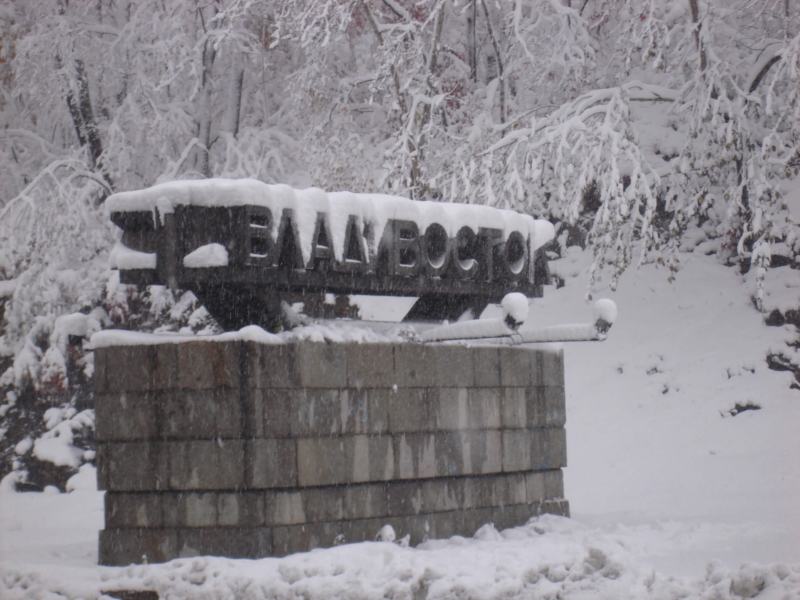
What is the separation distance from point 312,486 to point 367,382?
92cm

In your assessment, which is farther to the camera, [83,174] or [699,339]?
[83,174]

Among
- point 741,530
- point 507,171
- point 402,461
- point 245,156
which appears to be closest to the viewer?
point 402,461

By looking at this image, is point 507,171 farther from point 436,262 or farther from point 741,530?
point 741,530

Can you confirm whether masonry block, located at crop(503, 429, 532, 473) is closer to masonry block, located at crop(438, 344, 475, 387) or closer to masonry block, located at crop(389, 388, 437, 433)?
masonry block, located at crop(438, 344, 475, 387)

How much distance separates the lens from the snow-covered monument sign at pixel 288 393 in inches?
255

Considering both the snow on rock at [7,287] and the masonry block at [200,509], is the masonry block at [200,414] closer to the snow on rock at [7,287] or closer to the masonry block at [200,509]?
the masonry block at [200,509]

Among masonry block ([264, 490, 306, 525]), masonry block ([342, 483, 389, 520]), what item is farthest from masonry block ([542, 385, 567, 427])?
masonry block ([264, 490, 306, 525])

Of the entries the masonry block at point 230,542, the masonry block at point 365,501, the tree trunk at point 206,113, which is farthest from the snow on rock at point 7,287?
the masonry block at point 365,501

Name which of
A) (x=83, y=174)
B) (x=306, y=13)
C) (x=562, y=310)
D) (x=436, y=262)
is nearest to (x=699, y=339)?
(x=562, y=310)

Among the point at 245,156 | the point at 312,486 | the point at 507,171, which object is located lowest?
the point at 312,486

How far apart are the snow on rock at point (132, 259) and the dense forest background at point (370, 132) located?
6.67 m

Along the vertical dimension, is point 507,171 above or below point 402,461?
above

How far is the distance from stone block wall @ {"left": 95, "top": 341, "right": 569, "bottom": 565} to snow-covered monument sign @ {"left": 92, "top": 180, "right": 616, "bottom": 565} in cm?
1

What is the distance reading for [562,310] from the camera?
14484 millimetres
